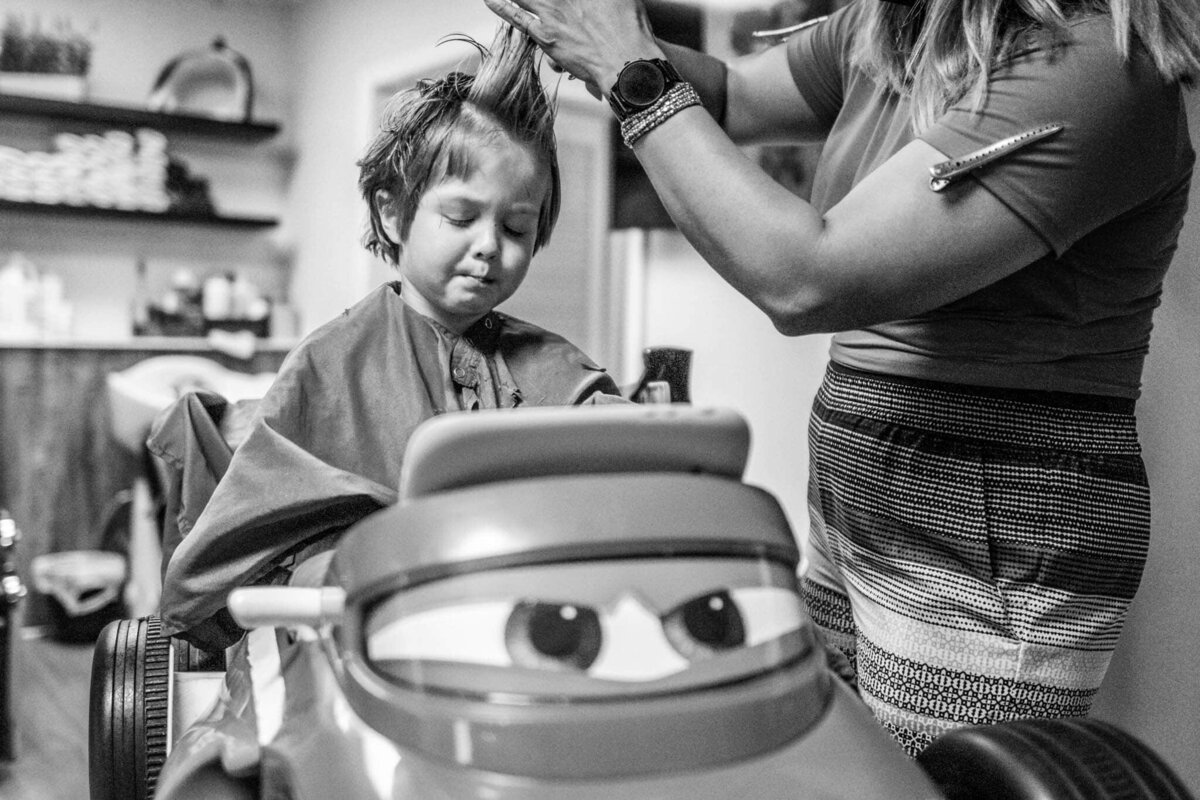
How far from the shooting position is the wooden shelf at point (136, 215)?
12.9 feet

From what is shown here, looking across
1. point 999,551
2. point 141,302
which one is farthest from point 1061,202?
point 141,302

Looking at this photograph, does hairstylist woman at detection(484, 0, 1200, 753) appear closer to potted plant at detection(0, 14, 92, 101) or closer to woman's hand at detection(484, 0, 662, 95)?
woman's hand at detection(484, 0, 662, 95)

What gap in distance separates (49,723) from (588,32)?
253 centimetres

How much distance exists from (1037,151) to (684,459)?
412mm

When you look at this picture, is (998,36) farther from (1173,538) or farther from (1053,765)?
(1173,538)

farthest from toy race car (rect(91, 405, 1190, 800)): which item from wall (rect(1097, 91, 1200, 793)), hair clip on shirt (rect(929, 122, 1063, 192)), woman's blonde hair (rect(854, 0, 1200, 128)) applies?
wall (rect(1097, 91, 1200, 793))

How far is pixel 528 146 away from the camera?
108 cm

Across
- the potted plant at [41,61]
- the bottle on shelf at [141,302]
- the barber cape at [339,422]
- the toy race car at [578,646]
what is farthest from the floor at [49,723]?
the potted plant at [41,61]

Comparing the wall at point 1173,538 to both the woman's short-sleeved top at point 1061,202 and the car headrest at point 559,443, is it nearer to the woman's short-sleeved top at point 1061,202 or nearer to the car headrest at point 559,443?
the woman's short-sleeved top at point 1061,202

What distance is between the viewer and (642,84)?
2.93 feet

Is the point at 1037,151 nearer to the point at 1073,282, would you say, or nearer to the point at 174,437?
the point at 1073,282

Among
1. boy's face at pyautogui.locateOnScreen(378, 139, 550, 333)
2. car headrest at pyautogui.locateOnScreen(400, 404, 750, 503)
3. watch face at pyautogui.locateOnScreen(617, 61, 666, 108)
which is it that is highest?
watch face at pyautogui.locateOnScreen(617, 61, 666, 108)

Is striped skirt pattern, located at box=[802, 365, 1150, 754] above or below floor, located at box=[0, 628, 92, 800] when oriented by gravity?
above

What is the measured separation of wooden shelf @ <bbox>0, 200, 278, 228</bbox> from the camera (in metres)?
3.92
